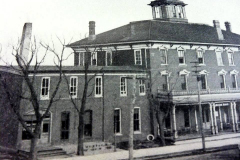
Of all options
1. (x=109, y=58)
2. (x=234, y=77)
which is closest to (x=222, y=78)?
(x=234, y=77)

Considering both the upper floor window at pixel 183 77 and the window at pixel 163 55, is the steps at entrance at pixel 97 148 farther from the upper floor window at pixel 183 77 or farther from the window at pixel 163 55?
the window at pixel 163 55

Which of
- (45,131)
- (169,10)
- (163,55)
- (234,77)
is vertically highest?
(169,10)

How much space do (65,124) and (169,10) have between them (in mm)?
15937

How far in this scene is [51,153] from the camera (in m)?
9.58

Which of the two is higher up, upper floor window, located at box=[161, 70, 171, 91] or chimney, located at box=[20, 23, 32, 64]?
chimney, located at box=[20, 23, 32, 64]

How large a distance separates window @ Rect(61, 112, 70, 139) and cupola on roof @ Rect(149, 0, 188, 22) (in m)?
14.2

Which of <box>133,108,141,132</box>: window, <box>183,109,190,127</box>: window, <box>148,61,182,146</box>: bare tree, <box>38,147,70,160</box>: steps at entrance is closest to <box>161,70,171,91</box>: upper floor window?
<box>148,61,182,146</box>: bare tree

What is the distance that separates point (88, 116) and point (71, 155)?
362 cm

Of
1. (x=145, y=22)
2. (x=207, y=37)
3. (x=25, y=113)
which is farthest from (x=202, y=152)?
(x=145, y=22)

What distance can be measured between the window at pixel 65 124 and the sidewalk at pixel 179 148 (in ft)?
10.8

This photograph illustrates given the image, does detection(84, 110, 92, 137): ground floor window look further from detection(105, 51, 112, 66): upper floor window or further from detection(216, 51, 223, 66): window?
detection(216, 51, 223, 66): window

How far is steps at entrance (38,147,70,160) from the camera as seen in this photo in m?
9.04

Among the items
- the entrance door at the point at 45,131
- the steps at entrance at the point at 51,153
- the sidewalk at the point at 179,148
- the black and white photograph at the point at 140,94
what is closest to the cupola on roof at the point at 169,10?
the black and white photograph at the point at 140,94

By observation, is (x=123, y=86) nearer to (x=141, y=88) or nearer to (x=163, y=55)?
(x=141, y=88)
